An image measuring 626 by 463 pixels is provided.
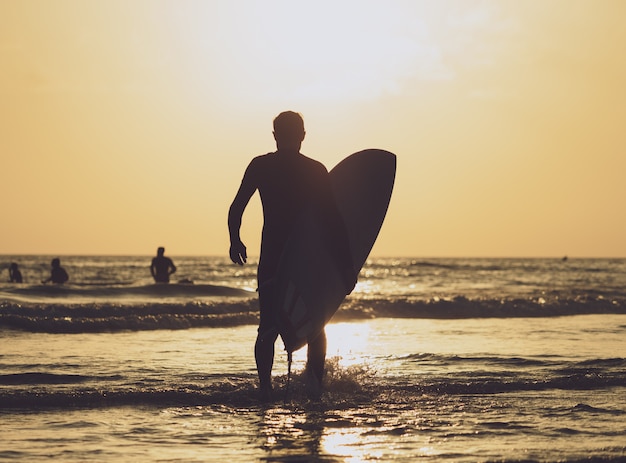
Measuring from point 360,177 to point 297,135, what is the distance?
1056mm

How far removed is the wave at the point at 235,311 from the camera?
15.1 m

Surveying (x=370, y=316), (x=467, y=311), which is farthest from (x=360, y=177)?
(x=467, y=311)

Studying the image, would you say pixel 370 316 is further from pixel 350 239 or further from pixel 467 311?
pixel 350 239

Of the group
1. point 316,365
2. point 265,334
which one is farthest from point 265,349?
point 316,365

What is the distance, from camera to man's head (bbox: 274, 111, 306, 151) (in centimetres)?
637

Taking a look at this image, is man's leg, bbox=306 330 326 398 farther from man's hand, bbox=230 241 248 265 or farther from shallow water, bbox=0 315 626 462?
man's hand, bbox=230 241 248 265

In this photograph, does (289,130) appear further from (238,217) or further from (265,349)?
(265,349)

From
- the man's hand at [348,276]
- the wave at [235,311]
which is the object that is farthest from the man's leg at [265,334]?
the wave at [235,311]

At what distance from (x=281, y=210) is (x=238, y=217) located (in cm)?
31

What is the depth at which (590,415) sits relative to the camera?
19.0 feet

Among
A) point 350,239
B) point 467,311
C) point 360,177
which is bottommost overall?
point 467,311

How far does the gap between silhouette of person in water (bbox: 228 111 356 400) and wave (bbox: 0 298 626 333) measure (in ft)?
28.3

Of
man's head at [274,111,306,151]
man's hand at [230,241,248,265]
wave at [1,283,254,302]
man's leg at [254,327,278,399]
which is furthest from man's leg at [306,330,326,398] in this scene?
wave at [1,283,254,302]

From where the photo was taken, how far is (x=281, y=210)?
630cm
